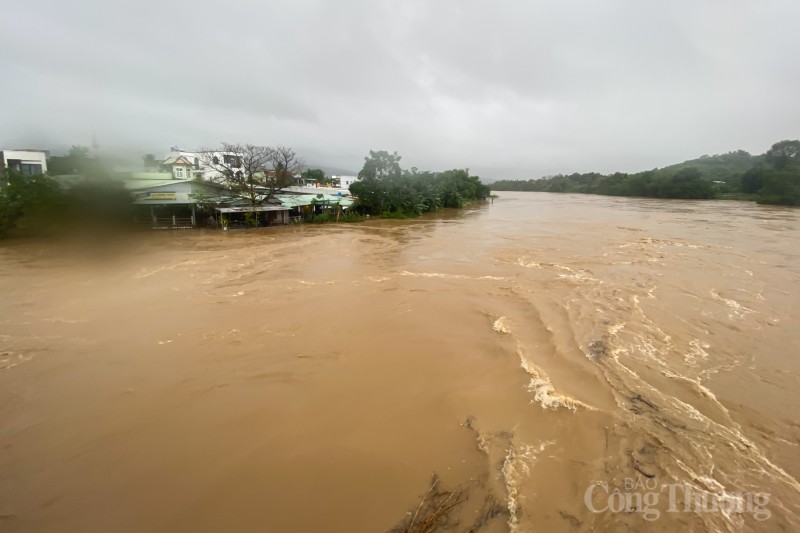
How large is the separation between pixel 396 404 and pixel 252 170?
65.5 ft

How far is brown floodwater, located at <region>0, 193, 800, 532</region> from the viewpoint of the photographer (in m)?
2.82

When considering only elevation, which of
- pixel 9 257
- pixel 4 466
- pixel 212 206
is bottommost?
pixel 4 466

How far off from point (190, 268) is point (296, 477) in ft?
30.5

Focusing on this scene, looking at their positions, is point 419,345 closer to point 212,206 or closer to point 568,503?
point 568,503

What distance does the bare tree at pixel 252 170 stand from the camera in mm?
19953

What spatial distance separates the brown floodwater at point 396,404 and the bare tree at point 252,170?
1165cm

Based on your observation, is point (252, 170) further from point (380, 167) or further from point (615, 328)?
point (615, 328)

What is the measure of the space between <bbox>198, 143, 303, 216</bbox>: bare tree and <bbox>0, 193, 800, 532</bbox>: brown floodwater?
11.6 metres

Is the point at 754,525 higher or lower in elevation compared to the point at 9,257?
lower

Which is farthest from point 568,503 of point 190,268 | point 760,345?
point 190,268

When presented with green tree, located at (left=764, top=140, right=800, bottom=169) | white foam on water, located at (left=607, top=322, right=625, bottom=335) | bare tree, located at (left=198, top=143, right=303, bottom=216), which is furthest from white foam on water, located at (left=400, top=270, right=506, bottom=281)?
green tree, located at (left=764, top=140, right=800, bottom=169)

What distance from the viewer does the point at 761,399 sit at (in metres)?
4.18

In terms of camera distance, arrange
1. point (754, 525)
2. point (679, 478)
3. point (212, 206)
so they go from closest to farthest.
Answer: point (754, 525) < point (679, 478) < point (212, 206)

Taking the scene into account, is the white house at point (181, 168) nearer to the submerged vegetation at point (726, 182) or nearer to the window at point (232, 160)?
the window at point (232, 160)
